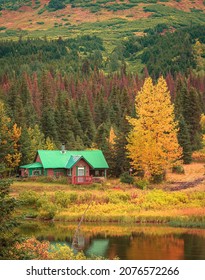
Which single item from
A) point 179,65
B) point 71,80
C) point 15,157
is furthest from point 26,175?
point 179,65

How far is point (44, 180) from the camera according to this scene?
6738 centimetres

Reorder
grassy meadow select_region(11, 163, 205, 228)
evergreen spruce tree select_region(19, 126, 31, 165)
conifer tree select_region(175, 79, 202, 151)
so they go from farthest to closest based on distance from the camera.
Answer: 1. conifer tree select_region(175, 79, 202, 151)
2. evergreen spruce tree select_region(19, 126, 31, 165)
3. grassy meadow select_region(11, 163, 205, 228)

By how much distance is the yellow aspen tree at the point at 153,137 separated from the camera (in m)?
65.6

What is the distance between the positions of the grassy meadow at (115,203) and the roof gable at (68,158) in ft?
16.9

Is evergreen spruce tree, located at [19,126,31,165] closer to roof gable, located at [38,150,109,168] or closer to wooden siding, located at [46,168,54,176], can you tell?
roof gable, located at [38,150,109,168]

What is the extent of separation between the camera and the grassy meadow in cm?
5147

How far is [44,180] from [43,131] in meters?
25.6

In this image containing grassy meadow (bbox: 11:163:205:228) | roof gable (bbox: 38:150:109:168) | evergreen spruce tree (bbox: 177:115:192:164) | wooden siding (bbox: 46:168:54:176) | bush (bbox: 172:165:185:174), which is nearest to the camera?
grassy meadow (bbox: 11:163:205:228)

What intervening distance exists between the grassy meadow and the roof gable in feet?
16.9

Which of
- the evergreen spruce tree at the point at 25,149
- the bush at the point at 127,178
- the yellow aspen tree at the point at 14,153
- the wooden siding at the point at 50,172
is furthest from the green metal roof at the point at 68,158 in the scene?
the bush at the point at 127,178

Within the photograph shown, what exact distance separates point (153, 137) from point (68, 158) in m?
10.7

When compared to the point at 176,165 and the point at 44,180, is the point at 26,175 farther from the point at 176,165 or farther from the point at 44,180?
the point at 176,165

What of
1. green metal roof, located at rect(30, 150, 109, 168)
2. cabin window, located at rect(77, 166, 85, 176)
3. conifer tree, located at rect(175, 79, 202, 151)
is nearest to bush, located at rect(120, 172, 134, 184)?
green metal roof, located at rect(30, 150, 109, 168)
